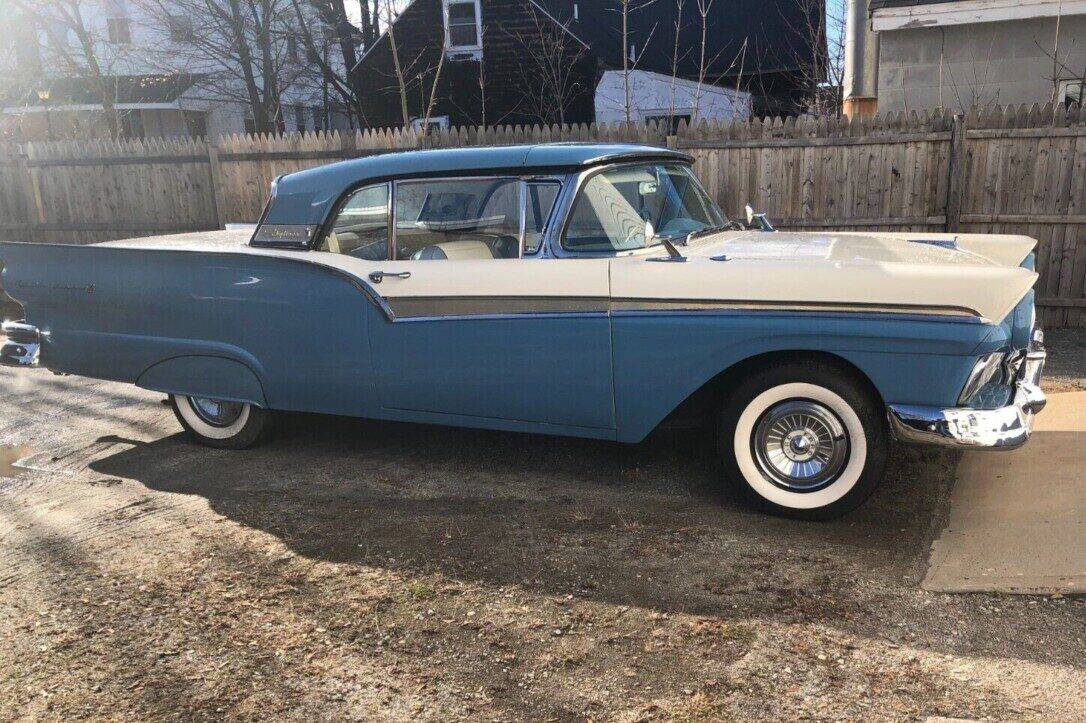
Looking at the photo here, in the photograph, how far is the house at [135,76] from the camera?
893 inches

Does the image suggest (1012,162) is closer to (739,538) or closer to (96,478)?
(739,538)

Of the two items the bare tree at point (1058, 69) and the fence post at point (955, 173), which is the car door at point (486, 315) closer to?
the fence post at point (955, 173)

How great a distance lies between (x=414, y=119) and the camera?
22.4 m

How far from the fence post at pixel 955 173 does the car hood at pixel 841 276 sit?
4.12m

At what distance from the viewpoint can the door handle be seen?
447cm

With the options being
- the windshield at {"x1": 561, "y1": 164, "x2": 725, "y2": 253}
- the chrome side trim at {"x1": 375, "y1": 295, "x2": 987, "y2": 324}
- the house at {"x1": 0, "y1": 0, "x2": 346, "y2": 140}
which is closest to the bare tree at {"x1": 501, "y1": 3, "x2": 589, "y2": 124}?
the house at {"x1": 0, "y1": 0, "x2": 346, "y2": 140}

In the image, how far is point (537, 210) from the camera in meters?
4.31

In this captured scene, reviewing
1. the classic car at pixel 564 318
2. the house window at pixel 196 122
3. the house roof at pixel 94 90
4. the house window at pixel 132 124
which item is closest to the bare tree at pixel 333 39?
the house roof at pixel 94 90

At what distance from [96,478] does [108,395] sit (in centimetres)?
211

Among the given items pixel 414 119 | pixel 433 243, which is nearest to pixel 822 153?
pixel 433 243

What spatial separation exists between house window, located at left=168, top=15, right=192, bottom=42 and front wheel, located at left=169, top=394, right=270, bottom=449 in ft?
68.8

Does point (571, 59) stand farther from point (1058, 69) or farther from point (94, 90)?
point (94, 90)

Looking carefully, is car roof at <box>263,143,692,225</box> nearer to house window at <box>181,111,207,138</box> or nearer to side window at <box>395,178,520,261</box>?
side window at <box>395,178,520,261</box>

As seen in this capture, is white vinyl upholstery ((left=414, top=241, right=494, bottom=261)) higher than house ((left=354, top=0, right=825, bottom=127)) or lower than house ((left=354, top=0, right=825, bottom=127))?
lower
